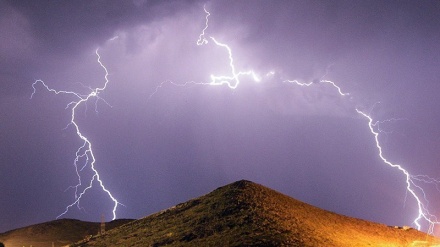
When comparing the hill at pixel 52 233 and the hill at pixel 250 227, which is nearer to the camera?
the hill at pixel 250 227

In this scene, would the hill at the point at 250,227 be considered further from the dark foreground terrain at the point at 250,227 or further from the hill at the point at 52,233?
the hill at the point at 52,233

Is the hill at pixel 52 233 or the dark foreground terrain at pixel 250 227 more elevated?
the hill at pixel 52 233

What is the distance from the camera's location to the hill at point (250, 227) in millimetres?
18781

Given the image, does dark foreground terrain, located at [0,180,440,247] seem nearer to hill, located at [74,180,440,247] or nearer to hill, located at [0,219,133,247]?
hill, located at [74,180,440,247]

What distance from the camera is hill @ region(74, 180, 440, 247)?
61.6ft

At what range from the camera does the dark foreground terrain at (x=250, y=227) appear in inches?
739

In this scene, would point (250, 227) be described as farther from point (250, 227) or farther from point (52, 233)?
point (52, 233)

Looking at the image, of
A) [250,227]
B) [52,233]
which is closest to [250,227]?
[250,227]

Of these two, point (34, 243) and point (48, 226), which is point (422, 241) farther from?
point (48, 226)

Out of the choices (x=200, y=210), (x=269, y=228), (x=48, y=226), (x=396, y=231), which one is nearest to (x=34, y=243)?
(x=48, y=226)

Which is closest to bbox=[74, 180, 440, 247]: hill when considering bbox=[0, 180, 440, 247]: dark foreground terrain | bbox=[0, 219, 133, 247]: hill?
bbox=[0, 180, 440, 247]: dark foreground terrain

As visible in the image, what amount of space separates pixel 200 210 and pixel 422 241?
1334cm

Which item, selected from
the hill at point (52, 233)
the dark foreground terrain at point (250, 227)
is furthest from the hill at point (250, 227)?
the hill at point (52, 233)

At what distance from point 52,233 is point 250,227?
28.8m
